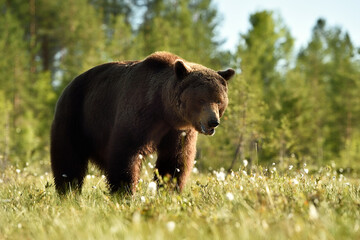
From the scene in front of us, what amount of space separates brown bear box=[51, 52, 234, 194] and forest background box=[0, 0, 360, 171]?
451 inches

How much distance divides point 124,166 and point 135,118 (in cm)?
60

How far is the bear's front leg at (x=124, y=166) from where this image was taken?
4910 millimetres

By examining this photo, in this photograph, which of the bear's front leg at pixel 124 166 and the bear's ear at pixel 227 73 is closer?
the bear's front leg at pixel 124 166

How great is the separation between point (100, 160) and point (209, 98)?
2168 millimetres

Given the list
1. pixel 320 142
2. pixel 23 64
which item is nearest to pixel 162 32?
pixel 23 64

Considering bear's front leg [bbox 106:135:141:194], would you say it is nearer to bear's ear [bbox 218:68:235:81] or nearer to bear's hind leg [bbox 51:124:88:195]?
bear's hind leg [bbox 51:124:88:195]

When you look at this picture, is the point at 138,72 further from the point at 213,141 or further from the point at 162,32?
the point at 162,32

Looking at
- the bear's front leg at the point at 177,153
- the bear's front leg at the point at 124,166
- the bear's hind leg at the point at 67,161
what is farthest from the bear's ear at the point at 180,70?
the bear's hind leg at the point at 67,161

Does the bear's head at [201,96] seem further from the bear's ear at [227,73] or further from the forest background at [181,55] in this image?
the forest background at [181,55]

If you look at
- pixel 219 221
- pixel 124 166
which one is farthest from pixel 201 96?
pixel 219 221

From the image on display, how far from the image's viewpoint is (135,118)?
501 cm

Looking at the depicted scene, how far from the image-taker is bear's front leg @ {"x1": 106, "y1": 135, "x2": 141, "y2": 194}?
4910mm

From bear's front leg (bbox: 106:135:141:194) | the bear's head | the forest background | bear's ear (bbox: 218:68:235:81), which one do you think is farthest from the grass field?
the forest background

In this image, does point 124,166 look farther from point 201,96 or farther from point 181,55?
point 181,55
